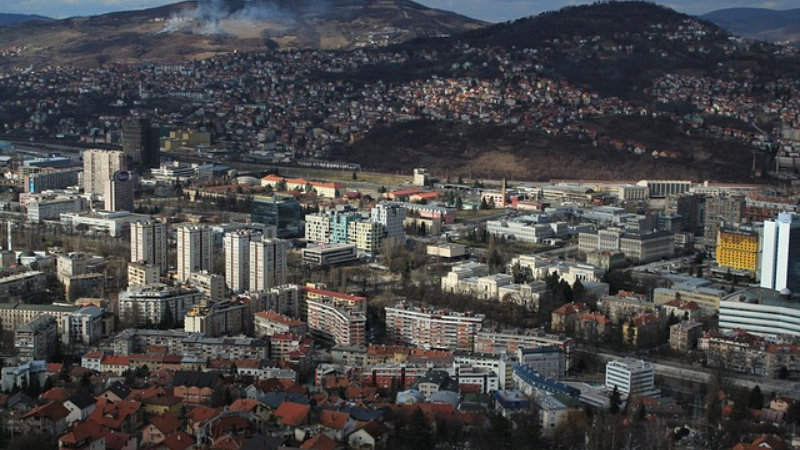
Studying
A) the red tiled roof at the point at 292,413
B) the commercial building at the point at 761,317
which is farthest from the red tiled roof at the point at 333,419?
the commercial building at the point at 761,317

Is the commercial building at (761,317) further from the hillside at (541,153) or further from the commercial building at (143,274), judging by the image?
the hillside at (541,153)

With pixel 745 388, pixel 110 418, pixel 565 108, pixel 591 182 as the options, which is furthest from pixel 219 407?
pixel 565 108

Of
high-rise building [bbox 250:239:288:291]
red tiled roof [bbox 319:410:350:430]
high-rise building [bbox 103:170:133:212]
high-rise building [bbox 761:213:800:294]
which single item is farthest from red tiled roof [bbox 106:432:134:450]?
high-rise building [bbox 103:170:133:212]

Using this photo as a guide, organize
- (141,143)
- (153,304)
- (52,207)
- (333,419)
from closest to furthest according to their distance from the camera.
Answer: (333,419) → (153,304) → (52,207) → (141,143)

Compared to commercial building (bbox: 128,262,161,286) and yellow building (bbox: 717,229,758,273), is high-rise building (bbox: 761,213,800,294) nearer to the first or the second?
yellow building (bbox: 717,229,758,273)

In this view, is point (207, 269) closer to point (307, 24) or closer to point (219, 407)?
point (219, 407)

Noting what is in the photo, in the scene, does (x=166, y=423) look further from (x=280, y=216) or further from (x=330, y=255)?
(x=280, y=216)

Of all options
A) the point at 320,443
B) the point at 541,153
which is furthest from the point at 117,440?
the point at 541,153
